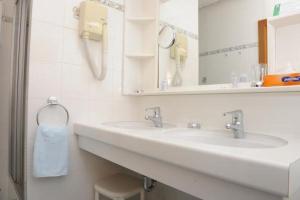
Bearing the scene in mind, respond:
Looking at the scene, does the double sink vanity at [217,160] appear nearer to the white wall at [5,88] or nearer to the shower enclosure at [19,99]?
the shower enclosure at [19,99]

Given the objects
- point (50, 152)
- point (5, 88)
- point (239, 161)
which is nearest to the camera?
point (239, 161)

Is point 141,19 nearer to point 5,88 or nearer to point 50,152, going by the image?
point 50,152

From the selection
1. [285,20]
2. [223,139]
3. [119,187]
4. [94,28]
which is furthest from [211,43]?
[119,187]

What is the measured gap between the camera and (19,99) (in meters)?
1.36

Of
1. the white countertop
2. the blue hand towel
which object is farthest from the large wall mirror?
the blue hand towel

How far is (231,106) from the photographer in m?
Answer: 1.04

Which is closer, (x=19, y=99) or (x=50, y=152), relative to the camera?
(x=50, y=152)

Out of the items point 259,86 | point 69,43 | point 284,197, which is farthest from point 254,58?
point 69,43

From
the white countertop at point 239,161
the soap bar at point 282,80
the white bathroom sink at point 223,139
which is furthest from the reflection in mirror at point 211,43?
the white countertop at point 239,161

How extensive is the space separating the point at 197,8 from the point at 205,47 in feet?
0.94

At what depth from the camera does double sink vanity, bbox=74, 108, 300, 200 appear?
17.9 inches

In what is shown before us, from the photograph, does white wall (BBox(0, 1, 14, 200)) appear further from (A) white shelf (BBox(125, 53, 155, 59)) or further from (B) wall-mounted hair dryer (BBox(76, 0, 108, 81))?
(A) white shelf (BBox(125, 53, 155, 59))

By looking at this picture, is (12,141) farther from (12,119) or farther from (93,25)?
(93,25)

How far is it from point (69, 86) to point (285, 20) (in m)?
1.26
